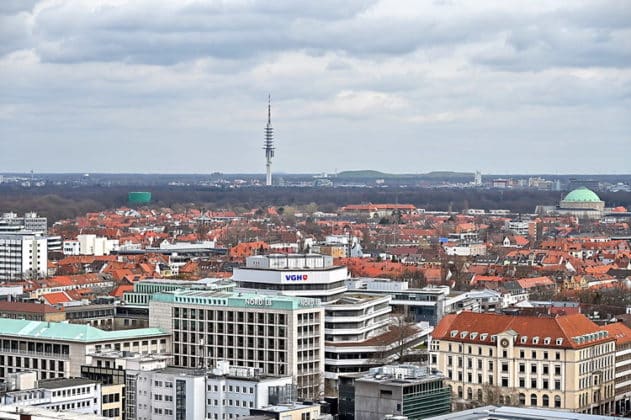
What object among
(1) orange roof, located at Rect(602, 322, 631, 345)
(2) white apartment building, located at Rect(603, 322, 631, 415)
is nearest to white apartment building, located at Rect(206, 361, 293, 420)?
(2) white apartment building, located at Rect(603, 322, 631, 415)

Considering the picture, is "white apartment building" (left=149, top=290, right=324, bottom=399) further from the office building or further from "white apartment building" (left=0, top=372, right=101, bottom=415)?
"white apartment building" (left=0, top=372, right=101, bottom=415)

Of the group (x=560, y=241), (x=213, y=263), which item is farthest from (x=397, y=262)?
(x=560, y=241)

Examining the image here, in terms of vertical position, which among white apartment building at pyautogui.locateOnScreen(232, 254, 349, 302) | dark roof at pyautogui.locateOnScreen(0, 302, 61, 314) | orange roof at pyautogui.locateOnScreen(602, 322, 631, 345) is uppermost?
white apartment building at pyautogui.locateOnScreen(232, 254, 349, 302)

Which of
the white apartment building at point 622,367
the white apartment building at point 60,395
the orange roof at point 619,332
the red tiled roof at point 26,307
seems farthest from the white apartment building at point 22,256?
the white apartment building at point 60,395

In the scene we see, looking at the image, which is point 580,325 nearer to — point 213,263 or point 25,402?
point 25,402

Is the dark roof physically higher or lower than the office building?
higher

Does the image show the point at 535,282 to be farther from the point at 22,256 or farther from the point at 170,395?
the point at 170,395

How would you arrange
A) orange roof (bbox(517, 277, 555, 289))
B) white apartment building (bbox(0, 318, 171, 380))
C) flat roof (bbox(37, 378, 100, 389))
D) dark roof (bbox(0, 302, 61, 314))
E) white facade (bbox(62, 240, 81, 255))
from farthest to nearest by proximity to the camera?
white facade (bbox(62, 240, 81, 255)) → orange roof (bbox(517, 277, 555, 289)) → dark roof (bbox(0, 302, 61, 314)) → white apartment building (bbox(0, 318, 171, 380)) → flat roof (bbox(37, 378, 100, 389))

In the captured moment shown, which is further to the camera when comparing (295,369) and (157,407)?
(295,369)
